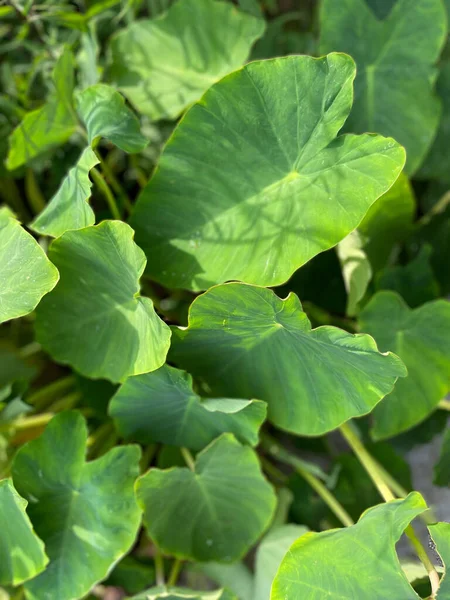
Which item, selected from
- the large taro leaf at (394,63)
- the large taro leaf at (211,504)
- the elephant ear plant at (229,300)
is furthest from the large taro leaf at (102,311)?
the large taro leaf at (394,63)

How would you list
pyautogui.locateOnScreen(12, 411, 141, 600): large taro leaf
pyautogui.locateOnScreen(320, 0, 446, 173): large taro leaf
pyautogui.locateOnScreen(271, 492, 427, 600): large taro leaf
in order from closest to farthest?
pyautogui.locateOnScreen(271, 492, 427, 600): large taro leaf → pyautogui.locateOnScreen(12, 411, 141, 600): large taro leaf → pyautogui.locateOnScreen(320, 0, 446, 173): large taro leaf

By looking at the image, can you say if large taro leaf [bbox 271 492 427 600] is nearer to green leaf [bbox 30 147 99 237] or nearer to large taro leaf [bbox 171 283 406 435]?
large taro leaf [bbox 171 283 406 435]

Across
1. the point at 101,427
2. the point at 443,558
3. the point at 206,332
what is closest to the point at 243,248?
the point at 206,332

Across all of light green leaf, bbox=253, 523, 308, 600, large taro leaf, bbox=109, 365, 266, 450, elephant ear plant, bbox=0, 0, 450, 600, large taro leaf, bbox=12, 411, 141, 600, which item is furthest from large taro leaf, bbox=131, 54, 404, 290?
light green leaf, bbox=253, 523, 308, 600

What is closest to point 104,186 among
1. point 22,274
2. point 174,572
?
point 22,274

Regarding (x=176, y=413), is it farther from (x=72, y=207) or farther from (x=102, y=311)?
(x=72, y=207)
